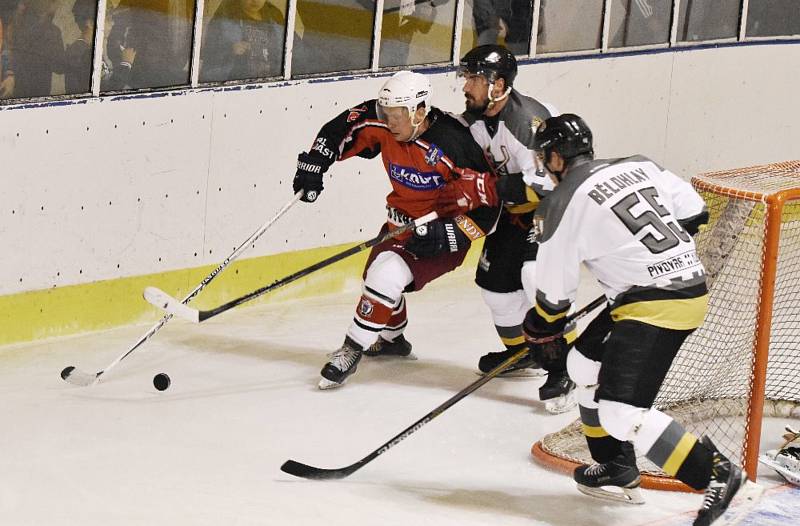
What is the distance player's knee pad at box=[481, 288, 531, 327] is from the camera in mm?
4699

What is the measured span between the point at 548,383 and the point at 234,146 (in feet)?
5.35

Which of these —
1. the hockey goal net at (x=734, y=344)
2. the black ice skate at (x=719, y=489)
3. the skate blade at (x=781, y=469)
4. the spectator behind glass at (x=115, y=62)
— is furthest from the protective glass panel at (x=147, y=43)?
the black ice skate at (x=719, y=489)

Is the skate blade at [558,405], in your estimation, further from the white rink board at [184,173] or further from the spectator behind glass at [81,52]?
the spectator behind glass at [81,52]

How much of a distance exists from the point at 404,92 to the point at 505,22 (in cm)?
226

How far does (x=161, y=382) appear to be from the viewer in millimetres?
4457

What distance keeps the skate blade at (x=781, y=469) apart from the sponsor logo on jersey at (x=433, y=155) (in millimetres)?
1383

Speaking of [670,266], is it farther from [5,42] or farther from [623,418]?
[5,42]

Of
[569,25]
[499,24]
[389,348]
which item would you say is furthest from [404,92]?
[569,25]

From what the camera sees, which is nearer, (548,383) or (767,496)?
(767,496)

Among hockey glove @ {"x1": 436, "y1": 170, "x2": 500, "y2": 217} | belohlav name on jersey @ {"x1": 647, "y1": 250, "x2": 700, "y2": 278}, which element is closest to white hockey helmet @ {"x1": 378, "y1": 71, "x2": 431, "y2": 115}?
hockey glove @ {"x1": 436, "y1": 170, "x2": 500, "y2": 217}

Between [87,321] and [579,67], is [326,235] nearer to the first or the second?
[87,321]

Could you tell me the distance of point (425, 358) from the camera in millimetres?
5113

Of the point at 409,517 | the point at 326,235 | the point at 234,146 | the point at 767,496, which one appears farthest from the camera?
the point at 326,235

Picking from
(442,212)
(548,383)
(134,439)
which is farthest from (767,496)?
(134,439)
